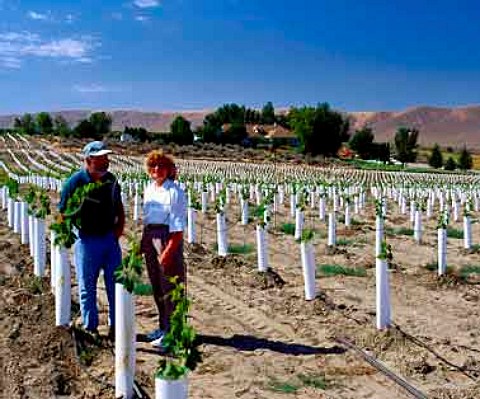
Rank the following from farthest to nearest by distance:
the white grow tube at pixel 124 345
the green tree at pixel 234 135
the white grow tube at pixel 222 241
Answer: the green tree at pixel 234 135 < the white grow tube at pixel 222 241 < the white grow tube at pixel 124 345

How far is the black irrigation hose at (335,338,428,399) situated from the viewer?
16.8 ft

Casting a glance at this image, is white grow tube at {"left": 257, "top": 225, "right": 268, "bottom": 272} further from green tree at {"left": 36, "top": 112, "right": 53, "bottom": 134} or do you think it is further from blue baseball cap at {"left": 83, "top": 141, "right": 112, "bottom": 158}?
green tree at {"left": 36, "top": 112, "right": 53, "bottom": 134}

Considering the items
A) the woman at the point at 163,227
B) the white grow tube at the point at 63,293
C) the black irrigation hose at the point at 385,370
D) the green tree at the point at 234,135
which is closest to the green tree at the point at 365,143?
the green tree at the point at 234,135

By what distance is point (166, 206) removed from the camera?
5.75 metres

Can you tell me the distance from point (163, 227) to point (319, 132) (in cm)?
8022

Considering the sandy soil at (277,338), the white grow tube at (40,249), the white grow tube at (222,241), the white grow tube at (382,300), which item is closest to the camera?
the sandy soil at (277,338)

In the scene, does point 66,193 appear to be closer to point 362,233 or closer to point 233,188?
point 362,233

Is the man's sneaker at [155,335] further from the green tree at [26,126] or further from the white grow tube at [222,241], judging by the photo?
the green tree at [26,126]

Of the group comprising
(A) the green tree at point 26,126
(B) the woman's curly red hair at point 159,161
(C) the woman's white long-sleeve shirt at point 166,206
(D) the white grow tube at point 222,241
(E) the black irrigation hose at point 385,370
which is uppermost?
(A) the green tree at point 26,126

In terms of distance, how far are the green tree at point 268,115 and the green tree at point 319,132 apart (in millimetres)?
45892

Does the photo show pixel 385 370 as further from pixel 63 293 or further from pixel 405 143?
pixel 405 143

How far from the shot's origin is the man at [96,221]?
5738mm

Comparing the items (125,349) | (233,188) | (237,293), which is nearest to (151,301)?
(237,293)

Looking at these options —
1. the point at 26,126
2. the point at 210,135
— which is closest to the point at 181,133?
the point at 210,135
